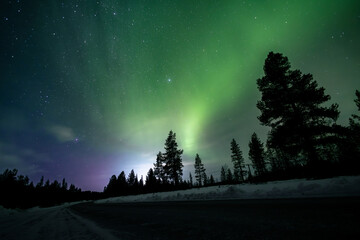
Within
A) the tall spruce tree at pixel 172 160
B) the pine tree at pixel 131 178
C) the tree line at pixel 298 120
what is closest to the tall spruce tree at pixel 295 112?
the tree line at pixel 298 120

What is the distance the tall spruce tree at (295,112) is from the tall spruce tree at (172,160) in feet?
94.3

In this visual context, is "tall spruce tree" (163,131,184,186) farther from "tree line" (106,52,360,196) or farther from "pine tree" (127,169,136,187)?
"pine tree" (127,169,136,187)

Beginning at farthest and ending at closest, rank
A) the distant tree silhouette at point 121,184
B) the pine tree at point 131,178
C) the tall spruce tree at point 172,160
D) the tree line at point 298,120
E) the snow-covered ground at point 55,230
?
the pine tree at point 131,178 < the distant tree silhouette at point 121,184 < the tall spruce tree at point 172,160 < the tree line at point 298,120 < the snow-covered ground at point 55,230

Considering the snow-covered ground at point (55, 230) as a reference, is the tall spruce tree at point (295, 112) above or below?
above

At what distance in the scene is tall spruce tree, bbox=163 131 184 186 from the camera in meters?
40.9

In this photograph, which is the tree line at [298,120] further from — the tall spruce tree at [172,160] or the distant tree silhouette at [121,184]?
the distant tree silhouette at [121,184]

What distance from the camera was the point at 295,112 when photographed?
587 inches

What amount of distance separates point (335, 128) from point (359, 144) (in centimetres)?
2721

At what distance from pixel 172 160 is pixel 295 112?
3216cm

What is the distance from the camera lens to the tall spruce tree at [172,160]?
134 ft

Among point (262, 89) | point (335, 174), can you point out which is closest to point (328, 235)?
point (335, 174)

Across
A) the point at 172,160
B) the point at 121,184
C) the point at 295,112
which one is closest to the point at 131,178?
the point at 121,184

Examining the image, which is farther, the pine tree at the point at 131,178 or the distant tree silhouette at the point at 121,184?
the pine tree at the point at 131,178

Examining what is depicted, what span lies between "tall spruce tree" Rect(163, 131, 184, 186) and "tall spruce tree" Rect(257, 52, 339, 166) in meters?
28.7
